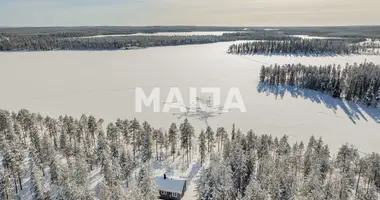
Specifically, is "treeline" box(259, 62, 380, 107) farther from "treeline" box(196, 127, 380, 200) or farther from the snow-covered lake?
"treeline" box(196, 127, 380, 200)

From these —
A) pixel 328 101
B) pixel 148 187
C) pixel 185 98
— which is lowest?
pixel 328 101

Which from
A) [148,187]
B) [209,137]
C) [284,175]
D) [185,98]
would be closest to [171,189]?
[148,187]

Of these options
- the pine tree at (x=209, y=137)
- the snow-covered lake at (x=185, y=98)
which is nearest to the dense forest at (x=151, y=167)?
the pine tree at (x=209, y=137)

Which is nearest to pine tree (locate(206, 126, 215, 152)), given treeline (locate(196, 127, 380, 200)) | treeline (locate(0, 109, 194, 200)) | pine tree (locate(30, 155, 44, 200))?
treeline (locate(0, 109, 194, 200))

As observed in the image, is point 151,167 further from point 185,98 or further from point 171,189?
point 185,98

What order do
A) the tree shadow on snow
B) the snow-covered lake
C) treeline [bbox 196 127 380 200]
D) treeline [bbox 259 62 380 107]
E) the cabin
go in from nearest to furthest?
treeline [bbox 196 127 380 200] → the cabin → the snow-covered lake → the tree shadow on snow → treeline [bbox 259 62 380 107]

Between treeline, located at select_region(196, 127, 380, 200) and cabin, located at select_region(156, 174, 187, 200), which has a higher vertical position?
treeline, located at select_region(196, 127, 380, 200)

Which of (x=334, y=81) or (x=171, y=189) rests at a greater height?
(x=334, y=81)

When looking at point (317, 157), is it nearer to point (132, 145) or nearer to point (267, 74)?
point (132, 145)
